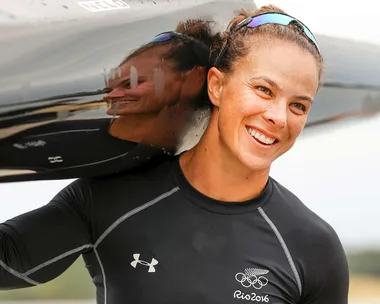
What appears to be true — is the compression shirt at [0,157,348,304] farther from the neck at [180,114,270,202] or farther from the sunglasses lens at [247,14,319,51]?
the sunglasses lens at [247,14,319,51]

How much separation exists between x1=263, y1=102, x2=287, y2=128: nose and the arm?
11.5 inches

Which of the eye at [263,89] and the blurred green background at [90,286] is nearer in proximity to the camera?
the eye at [263,89]

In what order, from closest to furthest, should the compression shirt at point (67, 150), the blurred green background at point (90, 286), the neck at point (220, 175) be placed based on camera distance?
the compression shirt at point (67, 150) < the neck at point (220, 175) < the blurred green background at point (90, 286)

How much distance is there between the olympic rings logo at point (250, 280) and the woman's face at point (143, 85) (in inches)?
10.4

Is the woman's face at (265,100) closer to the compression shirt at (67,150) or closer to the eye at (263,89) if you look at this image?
the eye at (263,89)

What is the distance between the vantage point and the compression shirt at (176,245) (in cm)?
94

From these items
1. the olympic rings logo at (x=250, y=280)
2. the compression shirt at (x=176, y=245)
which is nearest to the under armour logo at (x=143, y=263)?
the compression shirt at (x=176, y=245)

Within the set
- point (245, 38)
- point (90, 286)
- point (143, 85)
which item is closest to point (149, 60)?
point (143, 85)

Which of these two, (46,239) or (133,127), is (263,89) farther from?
(46,239)

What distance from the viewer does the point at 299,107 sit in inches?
37.0

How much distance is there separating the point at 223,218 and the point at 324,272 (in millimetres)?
167

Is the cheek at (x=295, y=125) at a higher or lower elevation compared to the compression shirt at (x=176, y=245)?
higher

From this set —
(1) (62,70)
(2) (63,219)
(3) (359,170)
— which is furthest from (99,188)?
(3) (359,170)

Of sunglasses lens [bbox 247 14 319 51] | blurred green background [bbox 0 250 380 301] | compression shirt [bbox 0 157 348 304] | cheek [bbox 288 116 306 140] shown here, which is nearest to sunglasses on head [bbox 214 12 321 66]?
sunglasses lens [bbox 247 14 319 51]
